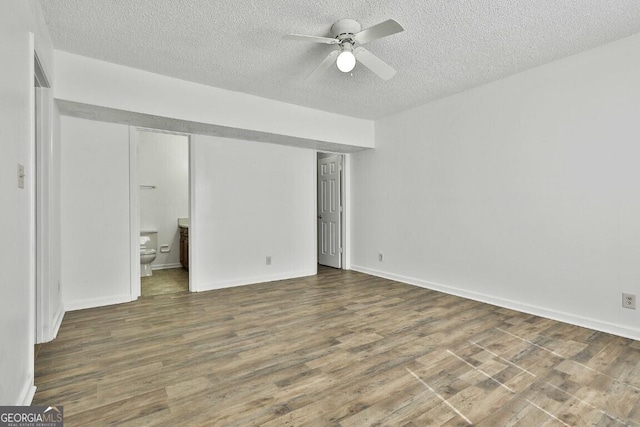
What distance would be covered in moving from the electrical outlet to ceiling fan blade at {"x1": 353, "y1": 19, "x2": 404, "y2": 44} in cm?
284

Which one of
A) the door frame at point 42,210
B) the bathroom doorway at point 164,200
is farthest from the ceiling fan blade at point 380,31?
the bathroom doorway at point 164,200

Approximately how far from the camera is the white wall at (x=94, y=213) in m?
3.44

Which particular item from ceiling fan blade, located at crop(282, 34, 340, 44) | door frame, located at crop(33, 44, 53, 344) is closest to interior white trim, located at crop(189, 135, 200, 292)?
door frame, located at crop(33, 44, 53, 344)

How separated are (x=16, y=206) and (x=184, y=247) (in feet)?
14.3

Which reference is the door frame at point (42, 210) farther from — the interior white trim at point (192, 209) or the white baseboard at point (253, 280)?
the white baseboard at point (253, 280)

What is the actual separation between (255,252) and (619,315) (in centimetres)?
401

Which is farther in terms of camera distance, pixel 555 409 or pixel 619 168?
pixel 619 168

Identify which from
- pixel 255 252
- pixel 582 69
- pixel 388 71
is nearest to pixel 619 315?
pixel 582 69

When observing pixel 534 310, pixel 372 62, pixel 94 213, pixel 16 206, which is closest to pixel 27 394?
pixel 16 206

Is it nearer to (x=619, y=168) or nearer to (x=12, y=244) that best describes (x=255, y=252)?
(x=12, y=244)

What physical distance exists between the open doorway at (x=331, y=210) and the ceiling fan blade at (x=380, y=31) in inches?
134

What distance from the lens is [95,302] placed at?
11.7 ft

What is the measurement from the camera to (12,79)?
1.58m

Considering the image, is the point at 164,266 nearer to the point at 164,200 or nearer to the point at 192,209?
the point at 164,200
